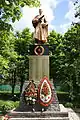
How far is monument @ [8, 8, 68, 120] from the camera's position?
41.3ft

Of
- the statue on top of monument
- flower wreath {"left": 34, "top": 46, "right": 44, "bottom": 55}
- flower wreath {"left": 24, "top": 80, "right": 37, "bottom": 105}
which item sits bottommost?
flower wreath {"left": 24, "top": 80, "right": 37, "bottom": 105}

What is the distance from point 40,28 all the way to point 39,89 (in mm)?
2916

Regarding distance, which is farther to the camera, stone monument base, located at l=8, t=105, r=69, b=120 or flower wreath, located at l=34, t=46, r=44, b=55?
flower wreath, located at l=34, t=46, r=44, b=55

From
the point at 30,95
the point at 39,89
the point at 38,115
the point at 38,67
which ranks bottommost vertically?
the point at 38,115

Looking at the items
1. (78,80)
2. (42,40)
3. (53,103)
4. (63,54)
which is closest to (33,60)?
(42,40)

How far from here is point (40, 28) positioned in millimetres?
14188

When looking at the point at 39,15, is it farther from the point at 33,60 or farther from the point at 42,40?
the point at 33,60

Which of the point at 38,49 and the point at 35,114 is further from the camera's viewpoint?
the point at 38,49

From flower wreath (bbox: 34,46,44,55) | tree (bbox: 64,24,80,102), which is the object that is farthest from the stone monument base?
tree (bbox: 64,24,80,102)

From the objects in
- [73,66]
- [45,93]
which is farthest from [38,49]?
[73,66]

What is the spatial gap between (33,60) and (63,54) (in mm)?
18443

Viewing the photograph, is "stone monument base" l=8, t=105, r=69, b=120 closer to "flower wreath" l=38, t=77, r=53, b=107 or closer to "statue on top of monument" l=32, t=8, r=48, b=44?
"flower wreath" l=38, t=77, r=53, b=107

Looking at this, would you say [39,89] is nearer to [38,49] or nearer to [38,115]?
[38,115]

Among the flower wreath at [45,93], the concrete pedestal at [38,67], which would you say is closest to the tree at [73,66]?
the concrete pedestal at [38,67]
